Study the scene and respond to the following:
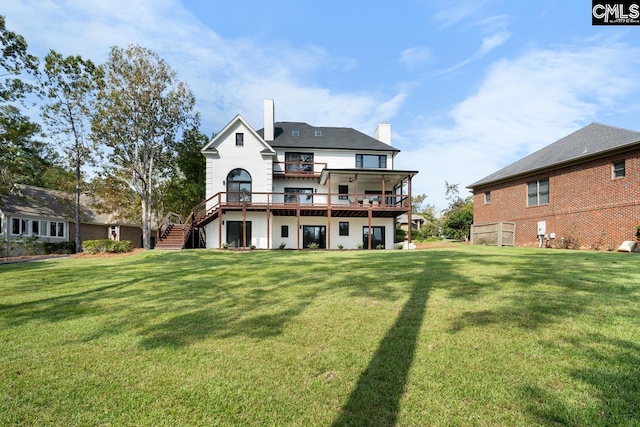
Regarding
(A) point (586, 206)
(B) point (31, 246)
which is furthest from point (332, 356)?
(B) point (31, 246)

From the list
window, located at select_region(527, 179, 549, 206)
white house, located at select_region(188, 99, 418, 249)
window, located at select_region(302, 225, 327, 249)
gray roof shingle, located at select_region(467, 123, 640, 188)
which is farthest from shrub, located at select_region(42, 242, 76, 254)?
window, located at select_region(527, 179, 549, 206)

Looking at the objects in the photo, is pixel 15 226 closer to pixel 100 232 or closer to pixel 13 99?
pixel 100 232

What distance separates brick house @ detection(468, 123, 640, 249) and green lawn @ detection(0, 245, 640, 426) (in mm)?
12065

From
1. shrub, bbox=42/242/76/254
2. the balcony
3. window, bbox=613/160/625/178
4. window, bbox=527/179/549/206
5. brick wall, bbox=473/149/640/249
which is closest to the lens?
brick wall, bbox=473/149/640/249

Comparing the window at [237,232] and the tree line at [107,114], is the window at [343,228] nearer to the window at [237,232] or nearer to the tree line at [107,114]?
the window at [237,232]

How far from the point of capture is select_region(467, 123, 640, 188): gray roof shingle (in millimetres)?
15156

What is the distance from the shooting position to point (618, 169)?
15000mm

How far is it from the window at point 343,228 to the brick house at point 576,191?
10.1m

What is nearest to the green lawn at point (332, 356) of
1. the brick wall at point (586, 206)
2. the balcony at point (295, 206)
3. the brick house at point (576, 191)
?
the brick wall at point (586, 206)

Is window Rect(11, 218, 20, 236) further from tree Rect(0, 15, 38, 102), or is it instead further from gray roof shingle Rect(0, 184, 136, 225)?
tree Rect(0, 15, 38, 102)

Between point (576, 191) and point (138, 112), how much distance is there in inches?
1056

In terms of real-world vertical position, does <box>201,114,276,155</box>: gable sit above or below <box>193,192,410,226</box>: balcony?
above

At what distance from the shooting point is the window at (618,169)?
48.6ft

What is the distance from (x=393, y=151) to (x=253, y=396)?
23.9 metres
